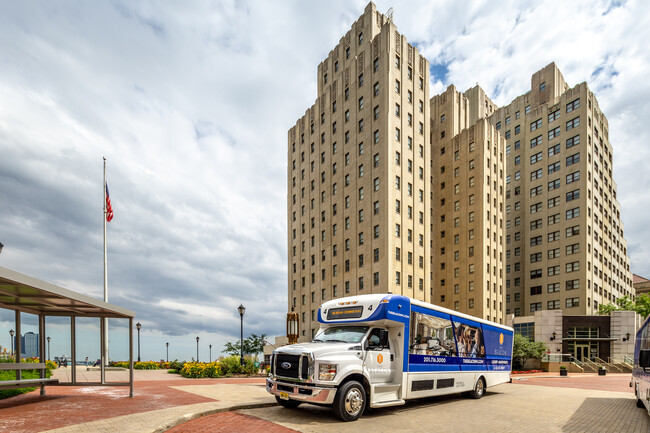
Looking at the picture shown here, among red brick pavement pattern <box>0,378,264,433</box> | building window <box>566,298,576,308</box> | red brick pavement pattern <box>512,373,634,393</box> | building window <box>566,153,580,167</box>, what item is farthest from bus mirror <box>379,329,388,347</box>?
building window <box>566,153,580,167</box>

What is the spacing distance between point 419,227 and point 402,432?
46.4 meters

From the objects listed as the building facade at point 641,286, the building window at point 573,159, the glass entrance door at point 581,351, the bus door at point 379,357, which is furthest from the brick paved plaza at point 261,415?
the building facade at point 641,286

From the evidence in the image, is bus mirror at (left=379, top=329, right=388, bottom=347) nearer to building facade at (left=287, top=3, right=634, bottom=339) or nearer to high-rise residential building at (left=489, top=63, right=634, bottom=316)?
building facade at (left=287, top=3, right=634, bottom=339)

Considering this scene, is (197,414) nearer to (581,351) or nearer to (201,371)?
(201,371)

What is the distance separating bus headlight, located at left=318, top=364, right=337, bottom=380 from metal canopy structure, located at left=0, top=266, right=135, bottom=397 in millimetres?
6678

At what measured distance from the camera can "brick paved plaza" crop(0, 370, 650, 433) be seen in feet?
33.1

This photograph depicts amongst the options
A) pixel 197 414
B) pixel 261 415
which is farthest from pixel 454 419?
pixel 197 414

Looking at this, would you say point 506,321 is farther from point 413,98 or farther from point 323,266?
point 413,98

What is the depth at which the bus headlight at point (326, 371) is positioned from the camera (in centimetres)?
1099

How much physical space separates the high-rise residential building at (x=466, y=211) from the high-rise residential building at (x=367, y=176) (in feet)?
37.6

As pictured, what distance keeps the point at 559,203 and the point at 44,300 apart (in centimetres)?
7786

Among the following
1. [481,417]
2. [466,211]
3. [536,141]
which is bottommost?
[481,417]

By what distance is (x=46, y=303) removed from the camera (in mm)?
13938

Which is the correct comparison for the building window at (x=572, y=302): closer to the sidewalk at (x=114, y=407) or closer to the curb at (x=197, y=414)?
the sidewalk at (x=114, y=407)
